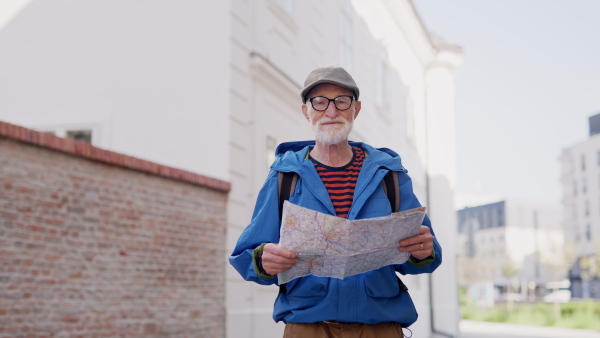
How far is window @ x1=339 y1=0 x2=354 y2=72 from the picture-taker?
14.8 meters

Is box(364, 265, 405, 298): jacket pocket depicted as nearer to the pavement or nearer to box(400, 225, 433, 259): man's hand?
box(400, 225, 433, 259): man's hand

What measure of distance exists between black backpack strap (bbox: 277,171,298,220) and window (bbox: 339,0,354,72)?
11.7 m

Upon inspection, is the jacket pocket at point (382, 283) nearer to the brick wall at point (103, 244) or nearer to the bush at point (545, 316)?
the brick wall at point (103, 244)

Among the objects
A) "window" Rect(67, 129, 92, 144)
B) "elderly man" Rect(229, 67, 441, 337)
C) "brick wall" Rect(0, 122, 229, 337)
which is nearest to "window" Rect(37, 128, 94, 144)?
"window" Rect(67, 129, 92, 144)

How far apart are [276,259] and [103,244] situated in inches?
168

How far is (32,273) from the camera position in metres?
5.80

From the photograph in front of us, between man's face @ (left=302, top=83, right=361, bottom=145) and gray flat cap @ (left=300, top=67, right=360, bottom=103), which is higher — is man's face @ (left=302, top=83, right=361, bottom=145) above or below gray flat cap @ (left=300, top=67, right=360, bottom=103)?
below

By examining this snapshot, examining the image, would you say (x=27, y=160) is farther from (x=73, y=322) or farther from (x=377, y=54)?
(x=377, y=54)

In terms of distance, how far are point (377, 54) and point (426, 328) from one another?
307 inches

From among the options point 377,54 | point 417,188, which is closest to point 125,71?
point 377,54

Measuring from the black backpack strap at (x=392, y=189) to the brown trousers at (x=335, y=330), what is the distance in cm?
50

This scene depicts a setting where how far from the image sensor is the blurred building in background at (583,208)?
78125 mm

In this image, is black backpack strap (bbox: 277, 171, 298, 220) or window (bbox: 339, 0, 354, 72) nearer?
black backpack strap (bbox: 277, 171, 298, 220)

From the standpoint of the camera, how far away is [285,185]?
3090mm
